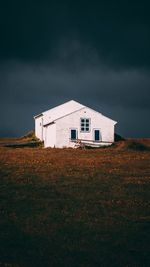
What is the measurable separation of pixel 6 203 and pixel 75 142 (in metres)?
32.6

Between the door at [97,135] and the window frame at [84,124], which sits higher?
the window frame at [84,124]

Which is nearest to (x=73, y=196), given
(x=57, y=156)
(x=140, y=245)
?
(x=140, y=245)

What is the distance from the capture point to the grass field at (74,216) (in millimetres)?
13977

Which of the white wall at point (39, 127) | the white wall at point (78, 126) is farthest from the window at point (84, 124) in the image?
the white wall at point (39, 127)

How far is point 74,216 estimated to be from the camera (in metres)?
18.0

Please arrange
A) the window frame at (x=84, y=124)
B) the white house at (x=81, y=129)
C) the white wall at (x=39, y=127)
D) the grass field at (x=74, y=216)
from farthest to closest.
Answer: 1. the white wall at (x=39, y=127)
2. the window frame at (x=84, y=124)
3. the white house at (x=81, y=129)
4. the grass field at (x=74, y=216)

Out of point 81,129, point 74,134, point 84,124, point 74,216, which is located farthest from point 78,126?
point 74,216

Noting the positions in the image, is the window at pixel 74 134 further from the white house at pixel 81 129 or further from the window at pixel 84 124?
the window at pixel 84 124

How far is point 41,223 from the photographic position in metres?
17.0

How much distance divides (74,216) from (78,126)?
35.3m

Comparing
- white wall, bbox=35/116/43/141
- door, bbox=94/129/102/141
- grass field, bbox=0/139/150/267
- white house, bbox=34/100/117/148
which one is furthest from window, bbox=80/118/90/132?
grass field, bbox=0/139/150/267

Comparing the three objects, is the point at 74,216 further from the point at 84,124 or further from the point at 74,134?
the point at 84,124

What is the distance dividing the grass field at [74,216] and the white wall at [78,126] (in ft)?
68.9

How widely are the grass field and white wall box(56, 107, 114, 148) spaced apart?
21.0 metres
